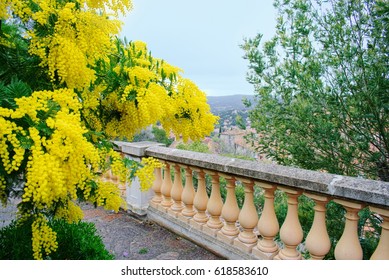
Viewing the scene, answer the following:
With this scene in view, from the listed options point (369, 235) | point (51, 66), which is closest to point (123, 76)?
point (51, 66)

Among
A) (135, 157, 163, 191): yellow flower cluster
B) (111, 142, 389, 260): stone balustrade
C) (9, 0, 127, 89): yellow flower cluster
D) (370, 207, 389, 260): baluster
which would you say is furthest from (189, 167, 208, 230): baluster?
(9, 0, 127, 89): yellow flower cluster

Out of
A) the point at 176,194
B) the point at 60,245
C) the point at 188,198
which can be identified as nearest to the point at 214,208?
the point at 188,198

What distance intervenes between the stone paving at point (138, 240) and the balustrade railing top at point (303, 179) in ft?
3.79

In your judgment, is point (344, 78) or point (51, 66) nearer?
point (51, 66)

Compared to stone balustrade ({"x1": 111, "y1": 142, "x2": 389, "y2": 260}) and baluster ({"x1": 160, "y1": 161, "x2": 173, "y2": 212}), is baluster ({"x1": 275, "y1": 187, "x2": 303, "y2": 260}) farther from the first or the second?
baluster ({"x1": 160, "y1": 161, "x2": 173, "y2": 212})

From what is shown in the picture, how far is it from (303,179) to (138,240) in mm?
2758

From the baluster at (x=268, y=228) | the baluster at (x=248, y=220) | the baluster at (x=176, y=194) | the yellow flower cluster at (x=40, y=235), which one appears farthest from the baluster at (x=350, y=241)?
the baluster at (x=176, y=194)

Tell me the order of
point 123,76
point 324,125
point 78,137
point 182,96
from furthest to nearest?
1. point 324,125
2. point 182,96
3. point 123,76
4. point 78,137

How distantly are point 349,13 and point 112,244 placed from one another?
4308mm

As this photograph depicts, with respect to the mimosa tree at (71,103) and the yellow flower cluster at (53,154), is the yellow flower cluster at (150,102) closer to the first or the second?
the mimosa tree at (71,103)

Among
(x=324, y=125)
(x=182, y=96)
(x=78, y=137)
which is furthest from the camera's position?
(x=324, y=125)

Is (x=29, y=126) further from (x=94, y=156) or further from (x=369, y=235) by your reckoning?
(x=369, y=235)

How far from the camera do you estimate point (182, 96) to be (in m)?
3.61

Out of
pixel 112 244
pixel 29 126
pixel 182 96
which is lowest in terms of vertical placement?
pixel 112 244
